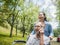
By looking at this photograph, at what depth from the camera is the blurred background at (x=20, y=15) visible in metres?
3.44

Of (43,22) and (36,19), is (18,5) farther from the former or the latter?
(43,22)

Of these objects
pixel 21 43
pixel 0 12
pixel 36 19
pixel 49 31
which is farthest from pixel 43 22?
pixel 0 12

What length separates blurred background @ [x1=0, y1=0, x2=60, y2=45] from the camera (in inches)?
135

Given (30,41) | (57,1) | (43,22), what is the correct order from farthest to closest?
1. (57,1)
2. (43,22)
3. (30,41)

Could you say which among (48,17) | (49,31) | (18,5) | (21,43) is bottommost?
(21,43)

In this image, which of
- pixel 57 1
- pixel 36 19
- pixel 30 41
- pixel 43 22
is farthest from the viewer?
pixel 57 1

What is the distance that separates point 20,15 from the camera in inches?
137

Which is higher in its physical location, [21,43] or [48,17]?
[48,17]

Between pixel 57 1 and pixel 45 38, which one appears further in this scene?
pixel 57 1

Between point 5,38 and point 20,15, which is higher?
point 20,15

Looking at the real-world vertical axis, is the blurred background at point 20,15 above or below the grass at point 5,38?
above

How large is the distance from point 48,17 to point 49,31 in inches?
16.6

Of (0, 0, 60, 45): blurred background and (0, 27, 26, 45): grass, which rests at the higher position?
(0, 0, 60, 45): blurred background

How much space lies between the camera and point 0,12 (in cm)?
348
